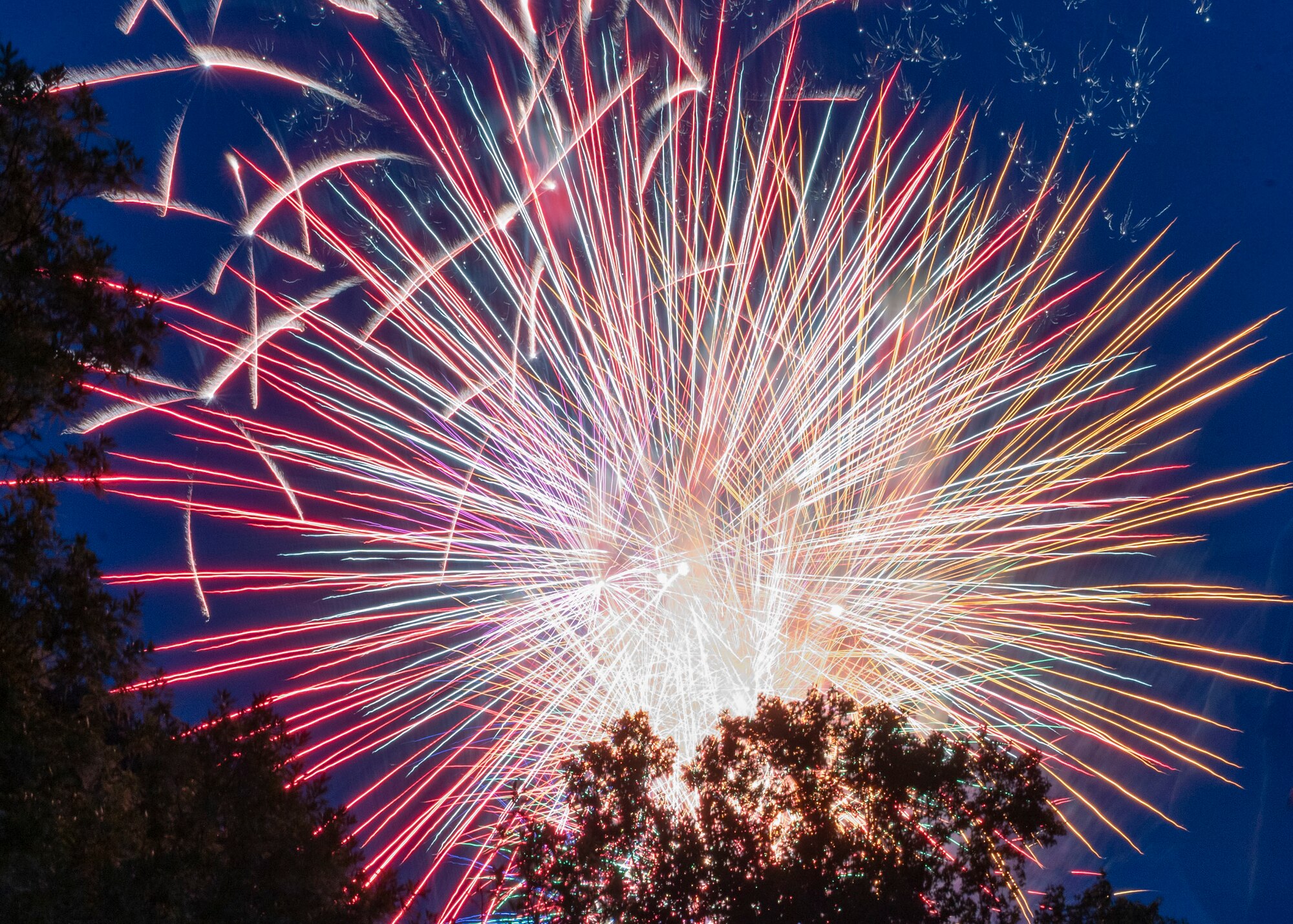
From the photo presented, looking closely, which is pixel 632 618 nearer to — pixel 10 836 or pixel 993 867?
pixel 993 867

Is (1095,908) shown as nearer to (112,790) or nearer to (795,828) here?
(795,828)

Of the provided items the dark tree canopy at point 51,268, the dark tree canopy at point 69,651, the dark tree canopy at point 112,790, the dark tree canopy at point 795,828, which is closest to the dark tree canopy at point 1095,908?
the dark tree canopy at point 795,828

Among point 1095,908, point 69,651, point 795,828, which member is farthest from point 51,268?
point 1095,908

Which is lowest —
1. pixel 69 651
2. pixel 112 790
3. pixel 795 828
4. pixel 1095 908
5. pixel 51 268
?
pixel 1095 908

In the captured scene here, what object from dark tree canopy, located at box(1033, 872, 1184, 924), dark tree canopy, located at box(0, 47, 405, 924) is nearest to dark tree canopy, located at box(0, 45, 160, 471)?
dark tree canopy, located at box(0, 47, 405, 924)

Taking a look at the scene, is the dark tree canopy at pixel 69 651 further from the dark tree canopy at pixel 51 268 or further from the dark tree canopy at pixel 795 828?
the dark tree canopy at pixel 795 828
